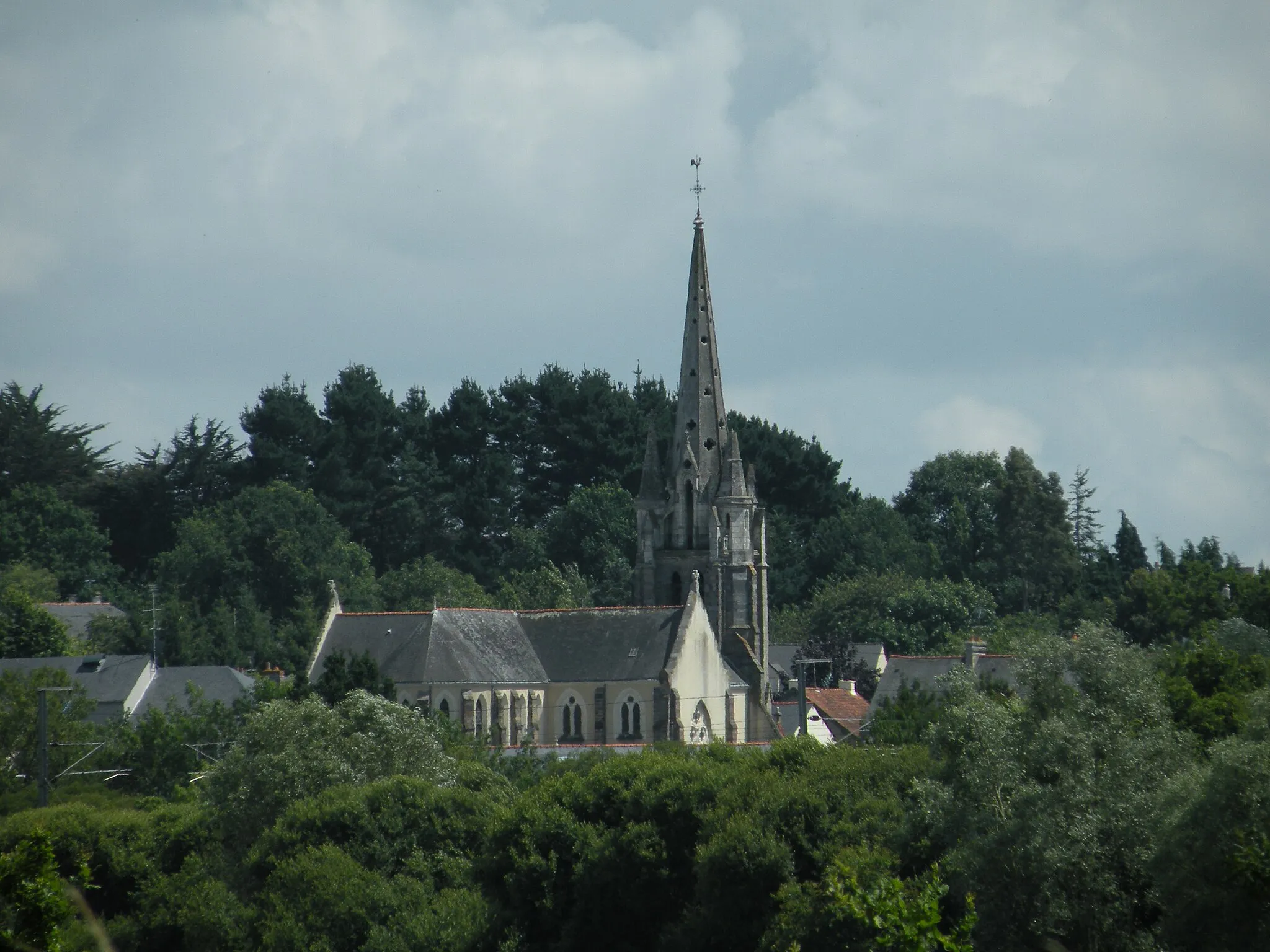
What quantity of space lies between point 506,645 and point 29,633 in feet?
79.0

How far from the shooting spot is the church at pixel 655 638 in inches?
2670


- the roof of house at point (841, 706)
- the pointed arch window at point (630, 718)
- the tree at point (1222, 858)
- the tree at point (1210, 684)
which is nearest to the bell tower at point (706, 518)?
the pointed arch window at point (630, 718)

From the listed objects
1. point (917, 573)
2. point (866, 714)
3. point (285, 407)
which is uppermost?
point (285, 407)

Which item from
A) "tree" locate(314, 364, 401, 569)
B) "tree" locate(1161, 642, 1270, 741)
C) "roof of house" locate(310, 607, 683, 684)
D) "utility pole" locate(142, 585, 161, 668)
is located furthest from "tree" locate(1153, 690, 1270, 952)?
"tree" locate(314, 364, 401, 569)

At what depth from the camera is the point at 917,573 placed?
11881cm

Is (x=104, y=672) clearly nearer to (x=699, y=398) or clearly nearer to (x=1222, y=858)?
(x=699, y=398)

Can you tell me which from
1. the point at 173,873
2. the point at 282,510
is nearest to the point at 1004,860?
the point at 173,873

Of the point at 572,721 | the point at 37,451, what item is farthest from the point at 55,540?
the point at 572,721

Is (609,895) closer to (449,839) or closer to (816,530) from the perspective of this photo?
(449,839)

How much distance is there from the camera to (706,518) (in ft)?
239

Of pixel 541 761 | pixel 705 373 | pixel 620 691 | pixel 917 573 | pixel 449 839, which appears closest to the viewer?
pixel 449 839

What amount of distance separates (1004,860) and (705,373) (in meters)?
43.9

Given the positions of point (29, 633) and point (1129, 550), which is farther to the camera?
point (1129, 550)

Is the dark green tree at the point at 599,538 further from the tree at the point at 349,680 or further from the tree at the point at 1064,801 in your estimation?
the tree at the point at 1064,801
